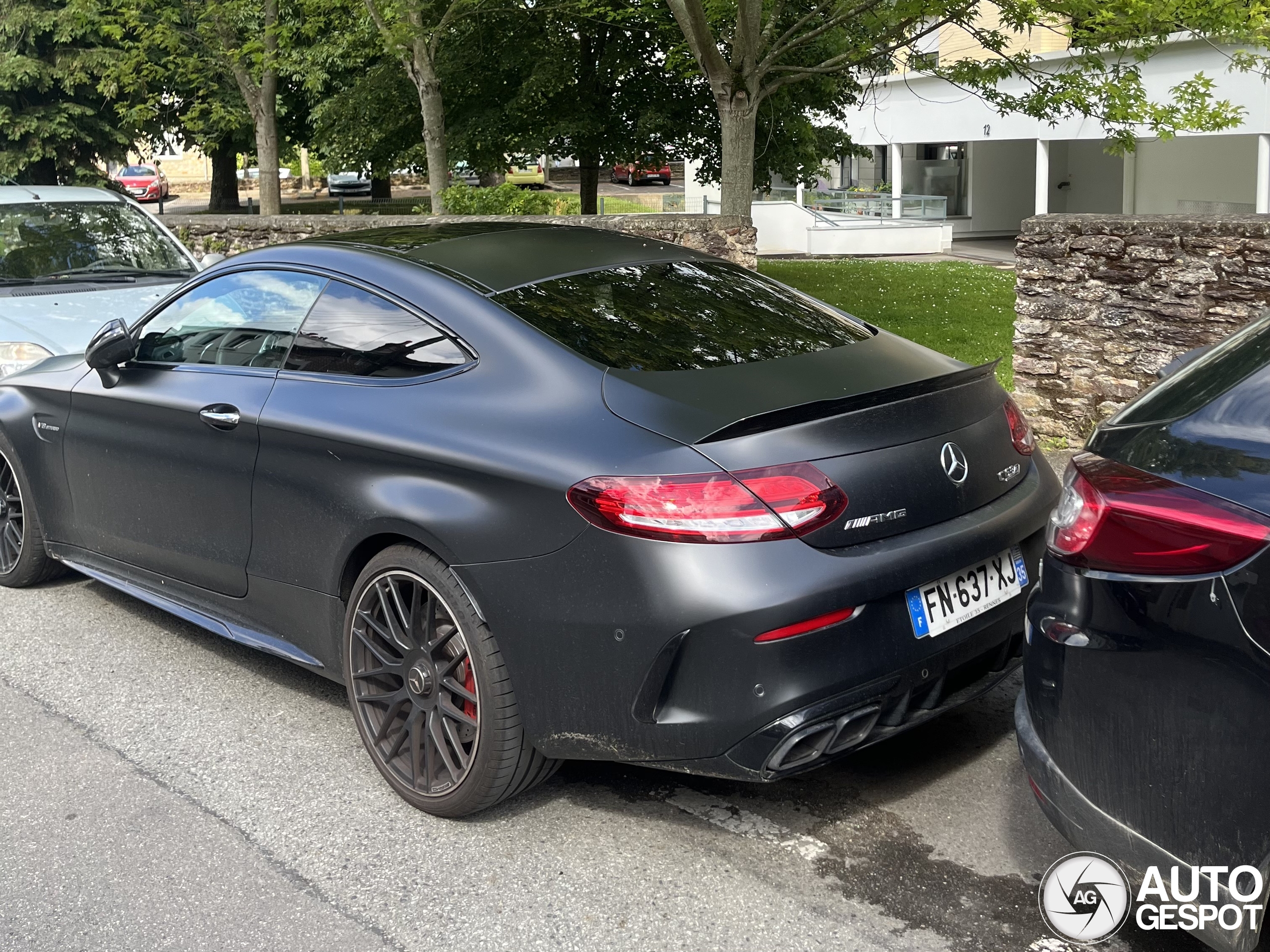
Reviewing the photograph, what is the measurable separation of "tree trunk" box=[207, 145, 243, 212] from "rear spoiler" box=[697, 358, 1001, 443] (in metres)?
37.7

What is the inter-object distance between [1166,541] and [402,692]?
7.22 ft

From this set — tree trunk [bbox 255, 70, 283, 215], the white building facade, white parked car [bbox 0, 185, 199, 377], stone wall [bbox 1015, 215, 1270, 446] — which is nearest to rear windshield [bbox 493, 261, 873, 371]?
stone wall [bbox 1015, 215, 1270, 446]

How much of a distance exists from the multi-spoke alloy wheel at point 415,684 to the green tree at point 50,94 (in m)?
27.5

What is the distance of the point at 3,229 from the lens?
8836 mm

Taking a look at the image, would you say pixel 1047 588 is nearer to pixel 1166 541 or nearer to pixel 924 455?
pixel 1166 541

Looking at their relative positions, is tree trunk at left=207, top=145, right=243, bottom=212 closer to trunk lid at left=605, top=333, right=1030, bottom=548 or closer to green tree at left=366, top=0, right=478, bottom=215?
green tree at left=366, top=0, right=478, bottom=215

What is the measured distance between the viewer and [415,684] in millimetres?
3729

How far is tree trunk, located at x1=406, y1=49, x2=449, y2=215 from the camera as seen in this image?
1606cm

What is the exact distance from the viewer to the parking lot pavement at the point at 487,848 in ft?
10.4

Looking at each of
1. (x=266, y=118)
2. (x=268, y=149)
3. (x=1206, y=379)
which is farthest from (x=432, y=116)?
(x=1206, y=379)

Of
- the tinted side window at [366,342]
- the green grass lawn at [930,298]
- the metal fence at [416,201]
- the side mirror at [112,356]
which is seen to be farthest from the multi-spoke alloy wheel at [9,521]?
the metal fence at [416,201]

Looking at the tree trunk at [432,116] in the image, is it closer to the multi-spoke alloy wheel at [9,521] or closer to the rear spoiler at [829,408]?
the multi-spoke alloy wheel at [9,521]

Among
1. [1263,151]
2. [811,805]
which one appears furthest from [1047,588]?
[1263,151]

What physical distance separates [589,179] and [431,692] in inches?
792
